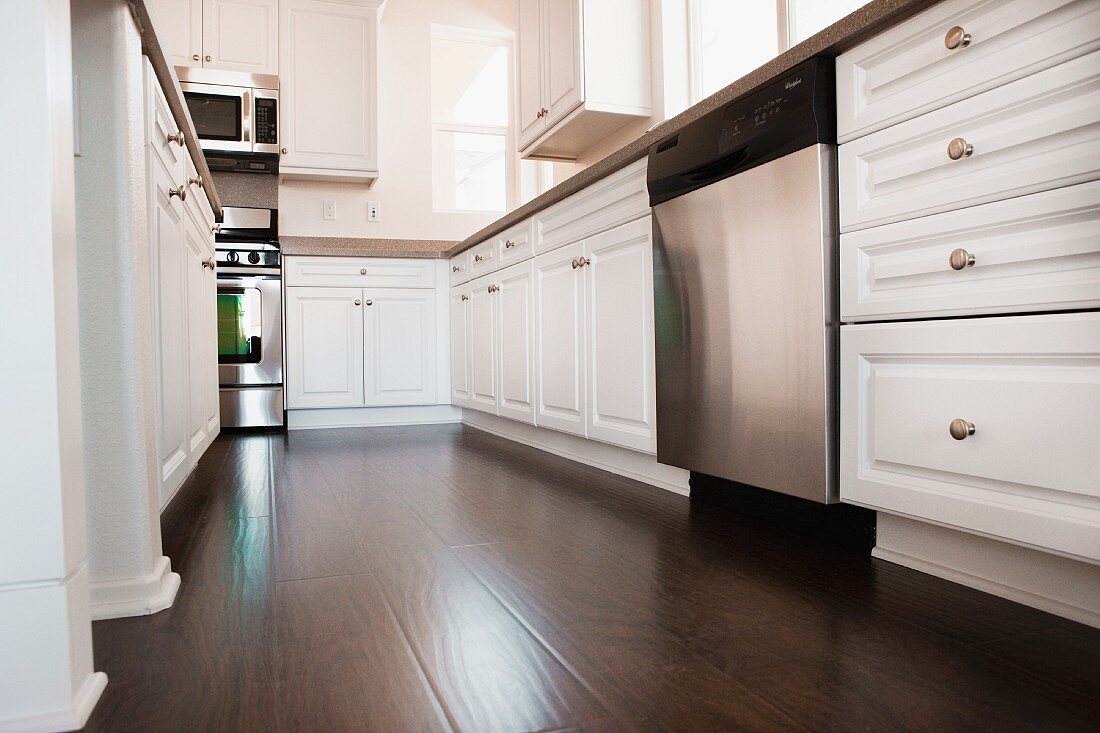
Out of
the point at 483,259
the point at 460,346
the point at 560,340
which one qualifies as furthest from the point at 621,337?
the point at 460,346

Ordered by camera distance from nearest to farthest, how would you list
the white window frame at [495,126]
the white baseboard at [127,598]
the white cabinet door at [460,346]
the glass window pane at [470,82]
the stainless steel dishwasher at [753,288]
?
the white baseboard at [127,598] < the stainless steel dishwasher at [753,288] < the white cabinet door at [460,346] < the white window frame at [495,126] < the glass window pane at [470,82]

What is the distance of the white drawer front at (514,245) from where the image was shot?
2.94 metres

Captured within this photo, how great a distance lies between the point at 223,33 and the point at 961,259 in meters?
4.07

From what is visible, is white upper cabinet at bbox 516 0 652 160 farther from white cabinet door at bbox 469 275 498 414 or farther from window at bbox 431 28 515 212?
window at bbox 431 28 515 212

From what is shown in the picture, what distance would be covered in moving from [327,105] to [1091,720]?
429 cm

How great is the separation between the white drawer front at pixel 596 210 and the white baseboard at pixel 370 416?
5.63 feet

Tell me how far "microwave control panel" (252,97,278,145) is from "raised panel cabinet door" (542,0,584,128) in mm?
1611

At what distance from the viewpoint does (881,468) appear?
1290 millimetres

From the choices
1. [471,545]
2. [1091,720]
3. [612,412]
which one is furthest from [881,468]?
[612,412]

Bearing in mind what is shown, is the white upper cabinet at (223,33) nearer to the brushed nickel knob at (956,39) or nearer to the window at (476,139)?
the window at (476,139)

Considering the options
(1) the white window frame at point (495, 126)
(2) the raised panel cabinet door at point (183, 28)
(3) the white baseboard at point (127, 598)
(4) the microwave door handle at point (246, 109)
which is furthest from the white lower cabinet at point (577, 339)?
(2) the raised panel cabinet door at point (183, 28)

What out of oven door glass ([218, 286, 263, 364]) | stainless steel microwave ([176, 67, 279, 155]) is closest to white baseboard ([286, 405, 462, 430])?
oven door glass ([218, 286, 263, 364])

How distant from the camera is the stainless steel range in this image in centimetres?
389

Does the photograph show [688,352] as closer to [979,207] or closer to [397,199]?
[979,207]
